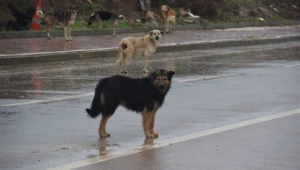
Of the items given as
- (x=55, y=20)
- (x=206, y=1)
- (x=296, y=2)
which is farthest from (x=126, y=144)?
(x=296, y=2)

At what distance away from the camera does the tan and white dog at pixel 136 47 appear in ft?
63.1

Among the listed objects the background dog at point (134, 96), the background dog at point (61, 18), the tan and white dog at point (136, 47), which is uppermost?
the background dog at point (134, 96)

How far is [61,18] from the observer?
26812 millimetres

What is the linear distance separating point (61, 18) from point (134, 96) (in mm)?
17187

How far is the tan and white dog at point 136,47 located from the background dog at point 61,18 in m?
7.08

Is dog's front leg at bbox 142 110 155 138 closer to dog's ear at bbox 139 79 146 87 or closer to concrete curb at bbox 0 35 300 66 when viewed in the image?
dog's ear at bbox 139 79 146 87

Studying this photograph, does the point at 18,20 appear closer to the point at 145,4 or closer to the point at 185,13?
the point at 145,4

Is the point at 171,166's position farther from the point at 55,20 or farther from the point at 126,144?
the point at 55,20

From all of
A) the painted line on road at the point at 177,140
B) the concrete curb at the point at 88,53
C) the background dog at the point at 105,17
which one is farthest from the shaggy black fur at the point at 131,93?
the background dog at the point at 105,17

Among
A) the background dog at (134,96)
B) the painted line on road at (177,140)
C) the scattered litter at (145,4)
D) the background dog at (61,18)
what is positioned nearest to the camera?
the painted line on road at (177,140)

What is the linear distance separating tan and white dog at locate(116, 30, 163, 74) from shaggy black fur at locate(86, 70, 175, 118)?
8.90 meters

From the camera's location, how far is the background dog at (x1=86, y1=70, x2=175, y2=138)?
9945 millimetres

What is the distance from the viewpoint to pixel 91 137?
32.5ft

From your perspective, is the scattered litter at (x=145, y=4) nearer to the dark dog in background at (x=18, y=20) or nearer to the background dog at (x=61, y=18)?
the dark dog in background at (x=18, y=20)
